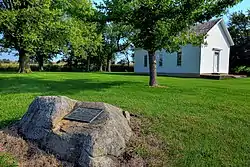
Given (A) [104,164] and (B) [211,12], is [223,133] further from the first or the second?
(B) [211,12]

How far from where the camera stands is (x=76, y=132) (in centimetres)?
530

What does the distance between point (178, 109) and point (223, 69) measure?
25815 millimetres

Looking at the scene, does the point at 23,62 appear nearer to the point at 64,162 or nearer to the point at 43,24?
the point at 43,24

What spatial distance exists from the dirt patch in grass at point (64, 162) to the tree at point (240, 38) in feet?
106

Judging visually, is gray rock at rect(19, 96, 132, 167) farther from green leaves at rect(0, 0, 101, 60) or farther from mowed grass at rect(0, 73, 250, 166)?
green leaves at rect(0, 0, 101, 60)

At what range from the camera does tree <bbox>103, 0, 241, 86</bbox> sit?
1266 centimetres

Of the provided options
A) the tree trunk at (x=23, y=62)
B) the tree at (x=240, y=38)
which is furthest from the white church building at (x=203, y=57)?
the tree trunk at (x=23, y=62)

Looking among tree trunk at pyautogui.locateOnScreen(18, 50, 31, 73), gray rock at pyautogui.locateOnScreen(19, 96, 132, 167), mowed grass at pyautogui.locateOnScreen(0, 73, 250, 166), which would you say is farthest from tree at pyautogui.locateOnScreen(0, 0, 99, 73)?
gray rock at pyautogui.locateOnScreen(19, 96, 132, 167)

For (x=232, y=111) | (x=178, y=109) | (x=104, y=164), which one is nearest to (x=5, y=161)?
(x=104, y=164)

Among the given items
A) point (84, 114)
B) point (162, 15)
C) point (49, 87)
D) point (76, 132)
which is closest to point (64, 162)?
point (76, 132)

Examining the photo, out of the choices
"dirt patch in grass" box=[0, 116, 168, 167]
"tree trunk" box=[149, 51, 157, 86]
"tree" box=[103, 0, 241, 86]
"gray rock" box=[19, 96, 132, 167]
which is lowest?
"dirt patch in grass" box=[0, 116, 168, 167]

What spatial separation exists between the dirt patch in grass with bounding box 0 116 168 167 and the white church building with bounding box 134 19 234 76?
23.2m

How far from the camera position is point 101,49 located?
45031mm

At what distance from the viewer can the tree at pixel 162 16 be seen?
12.7 meters
